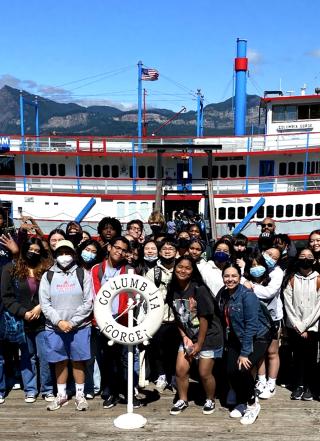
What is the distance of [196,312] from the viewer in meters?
4.62

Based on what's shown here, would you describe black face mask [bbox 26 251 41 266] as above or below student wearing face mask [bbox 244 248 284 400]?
above

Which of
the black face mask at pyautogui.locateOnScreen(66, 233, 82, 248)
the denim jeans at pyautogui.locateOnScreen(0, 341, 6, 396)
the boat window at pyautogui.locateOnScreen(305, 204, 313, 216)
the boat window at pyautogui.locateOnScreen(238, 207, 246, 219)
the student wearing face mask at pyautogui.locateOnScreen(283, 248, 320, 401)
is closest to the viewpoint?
the student wearing face mask at pyautogui.locateOnScreen(283, 248, 320, 401)

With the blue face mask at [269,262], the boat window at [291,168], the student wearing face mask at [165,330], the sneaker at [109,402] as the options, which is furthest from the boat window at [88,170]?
the sneaker at [109,402]

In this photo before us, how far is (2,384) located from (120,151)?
662 inches

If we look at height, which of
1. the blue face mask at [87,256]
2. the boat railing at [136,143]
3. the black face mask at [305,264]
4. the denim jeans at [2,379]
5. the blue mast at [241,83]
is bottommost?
the denim jeans at [2,379]

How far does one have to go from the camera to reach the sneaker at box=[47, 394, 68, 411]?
490 centimetres

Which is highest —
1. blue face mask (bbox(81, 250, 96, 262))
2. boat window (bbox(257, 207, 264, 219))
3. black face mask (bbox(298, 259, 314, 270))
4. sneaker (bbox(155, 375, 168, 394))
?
blue face mask (bbox(81, 250, 96, 262))

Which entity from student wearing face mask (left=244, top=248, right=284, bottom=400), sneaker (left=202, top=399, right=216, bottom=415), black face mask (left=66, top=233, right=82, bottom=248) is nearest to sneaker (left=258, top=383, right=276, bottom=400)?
student wearing face mask (left=244, top=248, right=284, bottom=400)

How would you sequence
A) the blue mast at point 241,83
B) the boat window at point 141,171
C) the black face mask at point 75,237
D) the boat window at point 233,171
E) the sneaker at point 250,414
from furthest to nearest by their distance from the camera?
1. the blue mast at point 241,83
2. the boat window at point 141,171
3. the boat window at point 233,171
4. the black face mask at point 75,237
5. the sneaker at point 250,414

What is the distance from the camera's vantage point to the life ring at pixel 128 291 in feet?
14.7

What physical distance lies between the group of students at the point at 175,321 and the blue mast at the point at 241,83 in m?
21.7

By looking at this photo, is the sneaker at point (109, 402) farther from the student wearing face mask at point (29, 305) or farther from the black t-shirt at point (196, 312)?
the black t-shirt at point (196, 312)

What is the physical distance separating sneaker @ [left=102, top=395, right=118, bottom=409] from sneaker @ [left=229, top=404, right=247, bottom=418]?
1.29m

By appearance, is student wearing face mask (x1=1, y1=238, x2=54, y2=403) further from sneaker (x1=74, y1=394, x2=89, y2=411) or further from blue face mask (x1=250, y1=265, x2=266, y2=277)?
blue face mask (x1=250, y1=265, x2=266, y2=277)
